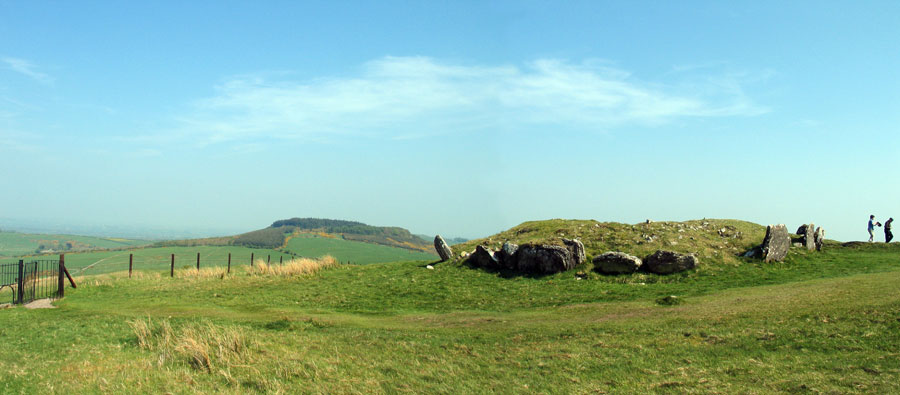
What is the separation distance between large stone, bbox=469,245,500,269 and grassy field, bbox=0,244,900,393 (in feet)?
19.5

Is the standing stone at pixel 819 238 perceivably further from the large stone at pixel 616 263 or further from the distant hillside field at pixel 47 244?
the distant hillside field at pixel 47 244

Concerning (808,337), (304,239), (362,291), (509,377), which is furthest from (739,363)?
(304,239)

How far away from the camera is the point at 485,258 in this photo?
28500 mm

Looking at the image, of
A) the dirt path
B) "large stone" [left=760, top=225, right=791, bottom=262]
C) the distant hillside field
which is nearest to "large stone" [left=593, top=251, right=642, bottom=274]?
"large stone" [left=760, top=225, right=791, bottom=262]

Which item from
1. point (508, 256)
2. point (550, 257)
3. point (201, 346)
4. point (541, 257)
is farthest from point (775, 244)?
point (201, 346)

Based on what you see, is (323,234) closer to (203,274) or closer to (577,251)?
(203,274)

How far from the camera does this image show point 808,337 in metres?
9.99

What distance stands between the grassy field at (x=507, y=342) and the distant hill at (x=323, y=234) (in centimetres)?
8210

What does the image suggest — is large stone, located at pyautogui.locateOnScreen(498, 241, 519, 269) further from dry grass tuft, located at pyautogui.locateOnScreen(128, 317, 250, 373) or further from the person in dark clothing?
the person in dark clothing

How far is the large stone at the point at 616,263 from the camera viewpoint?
24453mm

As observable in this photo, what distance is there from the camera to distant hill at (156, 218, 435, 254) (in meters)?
108

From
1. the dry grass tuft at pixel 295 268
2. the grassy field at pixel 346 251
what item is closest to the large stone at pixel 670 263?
the dry grass tuft at pixel 295 268

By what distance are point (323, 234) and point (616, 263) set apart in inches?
4356

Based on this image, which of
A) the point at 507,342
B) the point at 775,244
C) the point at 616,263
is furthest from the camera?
the point at 775,244
